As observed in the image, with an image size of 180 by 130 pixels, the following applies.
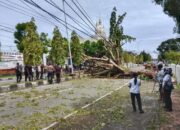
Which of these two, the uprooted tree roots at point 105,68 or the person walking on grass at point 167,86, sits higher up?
the uprooted tree roots at point 105,68

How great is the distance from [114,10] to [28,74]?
18137 millimetres

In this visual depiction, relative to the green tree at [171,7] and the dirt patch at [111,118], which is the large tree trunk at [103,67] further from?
the dirt patch at [111,118]

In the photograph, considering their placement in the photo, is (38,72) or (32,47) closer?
(38,72)

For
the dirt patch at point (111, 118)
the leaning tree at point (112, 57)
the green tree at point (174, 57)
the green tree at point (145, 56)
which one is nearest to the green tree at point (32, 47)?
the leaning tree at point (112, 57)

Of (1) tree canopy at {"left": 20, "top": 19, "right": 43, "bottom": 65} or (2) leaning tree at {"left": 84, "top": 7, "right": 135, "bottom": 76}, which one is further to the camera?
(1) tree canopy at {"left": 20, "top": 19, "right": 43, "bottom": 65}

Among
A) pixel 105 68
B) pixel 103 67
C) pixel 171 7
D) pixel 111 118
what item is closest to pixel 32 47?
pixel 103 67

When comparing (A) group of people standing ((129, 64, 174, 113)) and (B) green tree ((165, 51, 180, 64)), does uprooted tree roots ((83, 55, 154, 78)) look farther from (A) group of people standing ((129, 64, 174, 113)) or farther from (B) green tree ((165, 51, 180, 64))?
(A) group of people standing ((129, 64, 174, 113))

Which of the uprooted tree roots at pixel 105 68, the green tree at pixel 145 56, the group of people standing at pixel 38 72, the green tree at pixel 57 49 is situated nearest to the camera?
the group of people standing at pixel 38 72

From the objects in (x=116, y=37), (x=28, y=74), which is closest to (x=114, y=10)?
(x=116, y=37)

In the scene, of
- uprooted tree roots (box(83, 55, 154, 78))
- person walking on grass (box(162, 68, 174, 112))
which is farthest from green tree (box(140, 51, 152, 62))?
person walking on grass (box(162, 68, 174, 112))

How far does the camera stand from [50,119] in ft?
42.8

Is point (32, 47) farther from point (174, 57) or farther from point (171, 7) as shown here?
point (171, 7)

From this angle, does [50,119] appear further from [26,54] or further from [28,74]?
[26,54]

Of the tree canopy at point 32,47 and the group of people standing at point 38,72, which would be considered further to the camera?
the tree canopy at point 32,47
